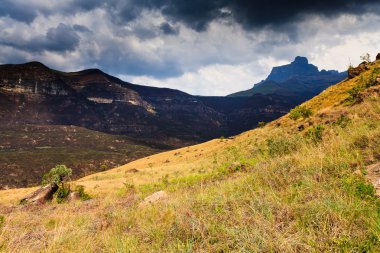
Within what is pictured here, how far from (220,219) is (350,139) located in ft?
17.1

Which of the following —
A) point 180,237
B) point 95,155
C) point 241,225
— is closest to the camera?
point 241,225

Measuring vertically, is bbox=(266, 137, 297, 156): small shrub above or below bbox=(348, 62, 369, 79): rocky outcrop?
below

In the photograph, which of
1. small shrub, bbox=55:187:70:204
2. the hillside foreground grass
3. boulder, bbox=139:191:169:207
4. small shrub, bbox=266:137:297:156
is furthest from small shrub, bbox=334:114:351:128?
small shrub, bbox=55:187:70:204

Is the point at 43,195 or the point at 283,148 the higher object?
the point at 283,148

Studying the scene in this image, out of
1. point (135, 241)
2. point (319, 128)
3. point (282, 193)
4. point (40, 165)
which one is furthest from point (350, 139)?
point (40, 165)

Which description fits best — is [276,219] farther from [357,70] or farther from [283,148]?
[357,70]

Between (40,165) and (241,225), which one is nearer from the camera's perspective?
(241,225)

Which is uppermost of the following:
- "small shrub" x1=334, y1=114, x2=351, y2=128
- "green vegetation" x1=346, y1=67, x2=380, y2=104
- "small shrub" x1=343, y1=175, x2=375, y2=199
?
"green vegetation" x1=346, y1=67, x2=380, y2=104

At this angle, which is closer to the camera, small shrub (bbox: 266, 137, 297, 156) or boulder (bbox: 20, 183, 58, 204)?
small shrub (bbox: 266, 137, 297, 156)

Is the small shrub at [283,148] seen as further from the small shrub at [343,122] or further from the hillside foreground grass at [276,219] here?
the hillside foreground grass at [276,219]

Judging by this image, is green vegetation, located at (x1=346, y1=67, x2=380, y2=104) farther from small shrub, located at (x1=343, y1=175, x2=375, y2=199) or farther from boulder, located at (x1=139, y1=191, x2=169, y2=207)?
small shrub, located at (x1=343, y1=175, x2=375, y2=199)

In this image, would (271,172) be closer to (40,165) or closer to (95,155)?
(40,165)

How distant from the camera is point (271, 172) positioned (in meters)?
6.96

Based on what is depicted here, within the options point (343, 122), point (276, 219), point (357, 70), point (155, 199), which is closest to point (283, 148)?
point (343, 122)
